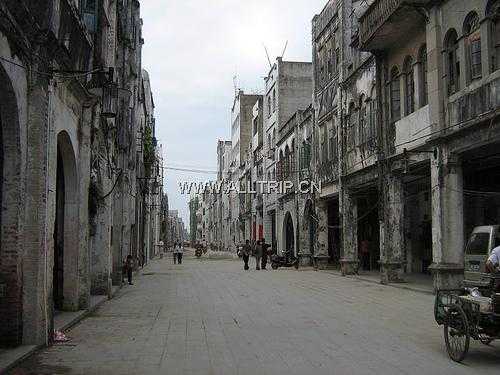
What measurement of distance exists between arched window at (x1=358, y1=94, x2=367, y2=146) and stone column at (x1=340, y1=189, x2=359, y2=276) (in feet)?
11.0

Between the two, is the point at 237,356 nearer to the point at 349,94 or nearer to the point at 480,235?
the point at 480,235

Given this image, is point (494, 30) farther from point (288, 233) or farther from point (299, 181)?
point (288, 233)

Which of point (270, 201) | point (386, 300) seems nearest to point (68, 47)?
point (386, 300)

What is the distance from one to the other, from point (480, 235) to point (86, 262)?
10.0 metres

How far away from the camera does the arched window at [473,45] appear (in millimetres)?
16703

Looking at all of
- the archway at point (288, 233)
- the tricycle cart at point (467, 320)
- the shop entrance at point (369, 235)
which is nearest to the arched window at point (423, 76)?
the shop entrance at point (369, 235)

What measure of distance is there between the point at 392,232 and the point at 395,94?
16.9ft

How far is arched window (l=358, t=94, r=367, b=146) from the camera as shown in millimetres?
25875

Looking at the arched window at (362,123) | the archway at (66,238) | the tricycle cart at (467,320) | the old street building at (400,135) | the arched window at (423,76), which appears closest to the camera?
the tricycle cart at (467,320)

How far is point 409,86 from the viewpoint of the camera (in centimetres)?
2155

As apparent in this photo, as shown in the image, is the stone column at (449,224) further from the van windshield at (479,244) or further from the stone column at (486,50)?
the stone column at (486,50)

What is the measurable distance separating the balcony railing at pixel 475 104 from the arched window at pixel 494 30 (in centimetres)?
61

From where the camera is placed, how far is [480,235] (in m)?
16.0

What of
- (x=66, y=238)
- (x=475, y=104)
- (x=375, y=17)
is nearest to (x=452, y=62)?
(x=475, y=104)
